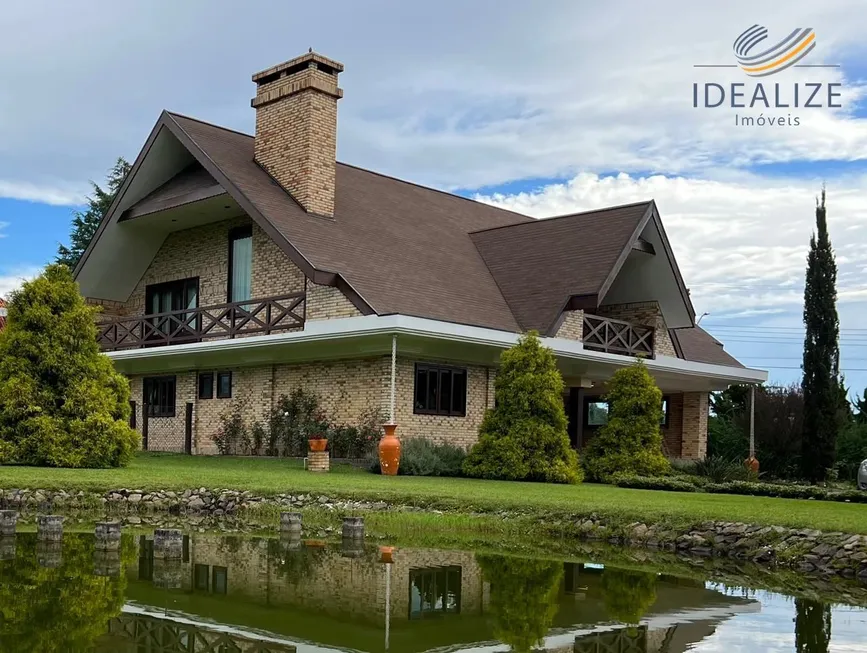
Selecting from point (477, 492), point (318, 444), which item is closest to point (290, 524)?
point (477, 492)

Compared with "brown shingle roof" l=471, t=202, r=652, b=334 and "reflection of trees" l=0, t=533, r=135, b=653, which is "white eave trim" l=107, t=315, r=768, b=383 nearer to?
"brown shingle roof" l=471, t=202, r=652, b=334

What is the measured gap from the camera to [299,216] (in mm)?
23328

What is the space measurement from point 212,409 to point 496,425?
869 centimetres

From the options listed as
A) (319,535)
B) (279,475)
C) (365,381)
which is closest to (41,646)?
(319,535)

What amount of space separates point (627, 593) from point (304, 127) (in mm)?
17177

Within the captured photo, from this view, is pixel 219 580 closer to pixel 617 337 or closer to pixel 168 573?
pixel 168 573

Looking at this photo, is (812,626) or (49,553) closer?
(812,626)

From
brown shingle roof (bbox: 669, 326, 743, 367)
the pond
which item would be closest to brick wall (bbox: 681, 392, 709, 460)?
brown shingle roof (bbox: 669, 326, 743, 367)

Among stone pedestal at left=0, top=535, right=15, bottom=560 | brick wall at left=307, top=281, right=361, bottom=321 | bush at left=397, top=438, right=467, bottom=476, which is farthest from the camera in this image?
brick wall at left=307, top=281, right=361, bottom=321

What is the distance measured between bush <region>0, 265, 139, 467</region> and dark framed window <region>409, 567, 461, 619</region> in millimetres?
11195

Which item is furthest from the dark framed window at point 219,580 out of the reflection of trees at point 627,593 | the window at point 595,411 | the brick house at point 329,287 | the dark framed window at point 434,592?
the window at point 595,411

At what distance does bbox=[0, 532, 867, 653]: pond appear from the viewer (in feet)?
24.0

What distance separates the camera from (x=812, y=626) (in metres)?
8.08

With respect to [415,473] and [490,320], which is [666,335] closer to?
[490,320]
